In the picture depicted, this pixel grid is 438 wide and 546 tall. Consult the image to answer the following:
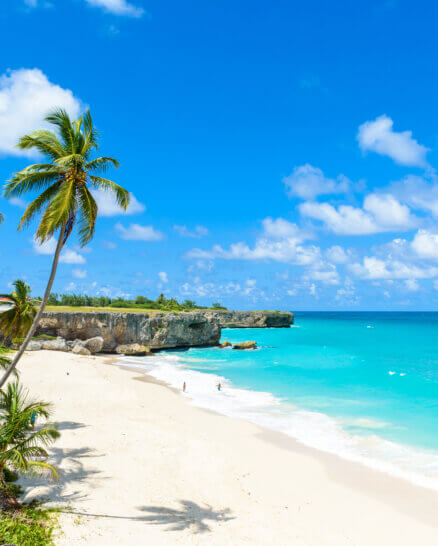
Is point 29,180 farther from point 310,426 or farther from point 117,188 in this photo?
point 310,426

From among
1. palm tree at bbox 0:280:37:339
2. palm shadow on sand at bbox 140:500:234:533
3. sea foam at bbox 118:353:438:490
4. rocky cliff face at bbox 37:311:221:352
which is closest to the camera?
palm shadow on sand at bbox 140:500:234:533

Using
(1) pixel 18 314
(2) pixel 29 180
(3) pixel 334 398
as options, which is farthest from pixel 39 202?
(3) pixel 334 398

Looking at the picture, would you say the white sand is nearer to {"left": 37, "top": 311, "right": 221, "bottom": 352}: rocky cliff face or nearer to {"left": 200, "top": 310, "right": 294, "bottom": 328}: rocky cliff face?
{"left": 37, "top": 311, "right": 221, "bottom": 352}: rocky cliff face

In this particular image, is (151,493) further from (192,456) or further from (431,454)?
(431,454)

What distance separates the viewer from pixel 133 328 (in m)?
59.4

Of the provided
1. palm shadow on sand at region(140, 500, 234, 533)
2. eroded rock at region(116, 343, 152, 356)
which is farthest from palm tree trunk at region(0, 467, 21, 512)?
eroded rock at region(116, 343, 152, 356)

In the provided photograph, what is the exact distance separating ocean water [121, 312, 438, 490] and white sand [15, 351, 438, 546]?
2702 millimetres

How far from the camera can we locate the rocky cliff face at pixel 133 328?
53250 mm

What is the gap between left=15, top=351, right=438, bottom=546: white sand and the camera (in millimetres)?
10427

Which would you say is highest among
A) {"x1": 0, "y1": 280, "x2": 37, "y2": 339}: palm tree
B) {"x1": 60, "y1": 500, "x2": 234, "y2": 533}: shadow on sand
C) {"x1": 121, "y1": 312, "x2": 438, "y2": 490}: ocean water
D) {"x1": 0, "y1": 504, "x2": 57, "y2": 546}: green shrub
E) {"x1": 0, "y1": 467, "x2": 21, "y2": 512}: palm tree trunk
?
{"x1": 0, "y1": 280, "x2": 37, "y2": 339}: palm tree

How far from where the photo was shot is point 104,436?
17.4 metres

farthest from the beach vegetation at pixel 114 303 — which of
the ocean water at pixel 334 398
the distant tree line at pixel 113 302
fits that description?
the ocean water at pixel 334 398

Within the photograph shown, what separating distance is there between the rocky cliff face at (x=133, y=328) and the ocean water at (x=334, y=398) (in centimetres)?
443

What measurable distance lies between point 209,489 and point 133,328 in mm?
47807
